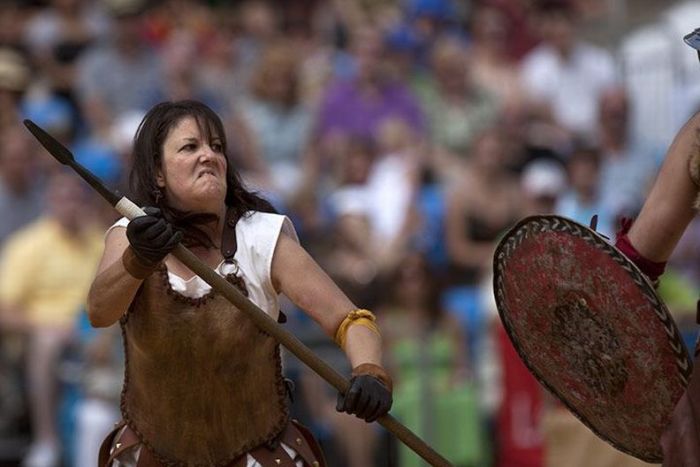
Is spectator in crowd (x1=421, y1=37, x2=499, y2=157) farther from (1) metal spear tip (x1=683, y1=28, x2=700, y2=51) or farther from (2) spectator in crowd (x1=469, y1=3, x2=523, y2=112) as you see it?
(1) metal spear tip (x1=683, y1=28, x2=700, y2=51)

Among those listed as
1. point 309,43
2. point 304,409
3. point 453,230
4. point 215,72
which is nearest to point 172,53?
point 215,72

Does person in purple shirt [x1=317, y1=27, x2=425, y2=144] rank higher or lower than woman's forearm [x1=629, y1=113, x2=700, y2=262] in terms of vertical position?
lower

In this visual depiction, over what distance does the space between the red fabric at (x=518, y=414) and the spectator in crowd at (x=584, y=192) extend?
1169 millimetres

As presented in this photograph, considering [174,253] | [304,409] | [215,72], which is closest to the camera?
[174,253]

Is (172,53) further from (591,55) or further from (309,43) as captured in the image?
(591,55)

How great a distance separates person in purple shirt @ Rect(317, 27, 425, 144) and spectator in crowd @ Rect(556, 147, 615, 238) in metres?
1.36

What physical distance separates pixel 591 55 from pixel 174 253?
26.7 ft

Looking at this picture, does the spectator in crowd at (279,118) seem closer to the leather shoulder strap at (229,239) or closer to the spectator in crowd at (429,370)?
the spectator in crowd at (429,370)

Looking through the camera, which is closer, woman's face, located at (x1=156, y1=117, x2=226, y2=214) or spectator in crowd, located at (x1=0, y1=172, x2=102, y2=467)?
woman's face, located at (x1=156, y1=117, x2=226, y2=214)

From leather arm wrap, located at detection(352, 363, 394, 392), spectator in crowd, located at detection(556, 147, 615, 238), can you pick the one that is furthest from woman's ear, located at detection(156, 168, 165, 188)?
spectator in crowd, located at detection(556, 147, 615, 238)

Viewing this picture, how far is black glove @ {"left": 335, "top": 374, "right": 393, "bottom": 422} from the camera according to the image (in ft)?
17.7

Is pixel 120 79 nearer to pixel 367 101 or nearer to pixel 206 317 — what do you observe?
pixel 367 101

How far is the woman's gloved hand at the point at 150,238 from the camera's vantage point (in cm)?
526

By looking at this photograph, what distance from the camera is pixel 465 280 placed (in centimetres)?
1127
